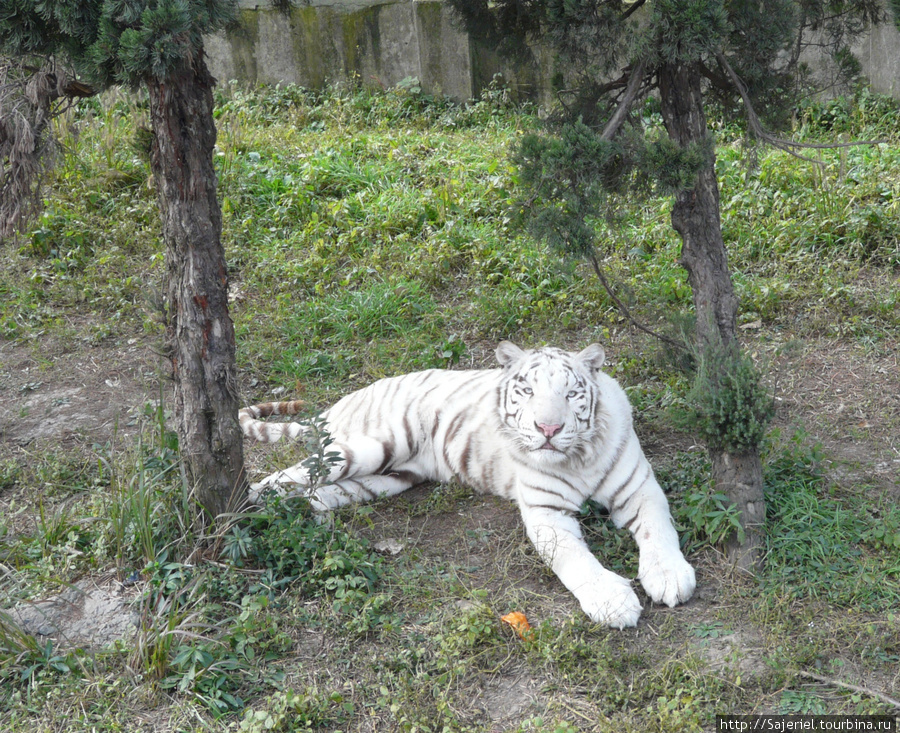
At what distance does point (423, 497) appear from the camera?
4.60 m

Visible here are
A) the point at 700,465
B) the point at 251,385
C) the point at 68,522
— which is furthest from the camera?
the point at 251,385

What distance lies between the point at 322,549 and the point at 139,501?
2.58ft

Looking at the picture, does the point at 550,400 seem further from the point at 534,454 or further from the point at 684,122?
the point at 684,122

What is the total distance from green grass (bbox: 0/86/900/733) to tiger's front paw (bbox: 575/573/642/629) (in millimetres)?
64

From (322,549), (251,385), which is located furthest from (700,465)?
(251,385)

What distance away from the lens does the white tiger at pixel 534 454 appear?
145 inches

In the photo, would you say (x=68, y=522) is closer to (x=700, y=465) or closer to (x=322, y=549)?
(x=322, y=549)

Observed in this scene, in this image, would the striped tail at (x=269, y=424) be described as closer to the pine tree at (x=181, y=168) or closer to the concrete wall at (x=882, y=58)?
the pine tree at (x=181, y=168)

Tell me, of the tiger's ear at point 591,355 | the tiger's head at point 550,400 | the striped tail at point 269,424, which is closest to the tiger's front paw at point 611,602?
the tiger's head at point 550,400

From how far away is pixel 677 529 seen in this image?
156 inches

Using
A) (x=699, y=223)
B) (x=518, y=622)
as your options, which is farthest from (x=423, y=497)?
(x=699, y=223)

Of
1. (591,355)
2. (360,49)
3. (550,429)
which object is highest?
(360,49)

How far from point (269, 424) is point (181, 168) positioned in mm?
1834

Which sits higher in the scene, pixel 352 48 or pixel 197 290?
pixel 352 48
